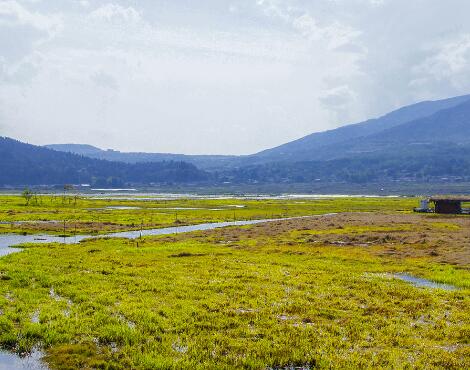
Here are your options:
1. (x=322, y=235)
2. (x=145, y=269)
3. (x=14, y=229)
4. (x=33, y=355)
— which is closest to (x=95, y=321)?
(x=33, y=355)

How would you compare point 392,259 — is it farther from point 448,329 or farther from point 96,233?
point 96,233

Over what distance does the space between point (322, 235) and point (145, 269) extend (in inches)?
1691

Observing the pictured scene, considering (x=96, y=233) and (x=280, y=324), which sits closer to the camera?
(x=280, y=324)

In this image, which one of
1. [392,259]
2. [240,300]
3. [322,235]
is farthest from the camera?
[322,235]

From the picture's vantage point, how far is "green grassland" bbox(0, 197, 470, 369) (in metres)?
20.5

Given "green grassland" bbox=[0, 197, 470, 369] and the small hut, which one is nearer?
"green grassland" bbox=[0, 197, 470, 369]

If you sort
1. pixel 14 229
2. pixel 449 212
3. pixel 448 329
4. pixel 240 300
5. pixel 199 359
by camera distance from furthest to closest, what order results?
pixel 449 212 < pixel 14 229 < pixel 240 300 < pixel 448 329 < pixel 199 359

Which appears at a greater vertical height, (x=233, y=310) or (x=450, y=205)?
(x=233, y=310)

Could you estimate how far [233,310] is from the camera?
91.3 feet

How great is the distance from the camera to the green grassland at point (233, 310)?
2053 centimetres

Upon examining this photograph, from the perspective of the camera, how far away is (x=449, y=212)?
12731 cm

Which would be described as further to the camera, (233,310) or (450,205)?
(450,205)

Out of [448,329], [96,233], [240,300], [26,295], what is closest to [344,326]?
[448,329]

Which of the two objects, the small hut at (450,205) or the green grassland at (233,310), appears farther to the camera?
the small hut at (450,205)
